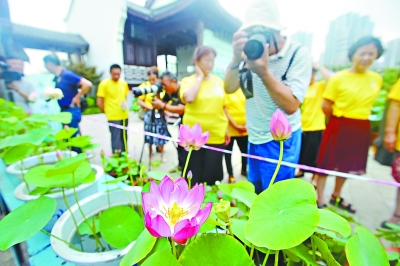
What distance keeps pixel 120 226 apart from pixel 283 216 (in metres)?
0.35

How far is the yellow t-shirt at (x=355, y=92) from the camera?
1.23 meters

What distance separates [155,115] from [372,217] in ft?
6.16

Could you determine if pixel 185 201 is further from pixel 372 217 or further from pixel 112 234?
pixel 372 217

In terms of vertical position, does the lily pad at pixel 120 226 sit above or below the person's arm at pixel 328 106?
below

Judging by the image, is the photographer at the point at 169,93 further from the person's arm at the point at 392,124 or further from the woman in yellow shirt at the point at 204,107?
the person's arm at the point at 392,124

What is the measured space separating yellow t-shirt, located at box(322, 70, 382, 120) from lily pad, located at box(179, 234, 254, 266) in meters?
1.33

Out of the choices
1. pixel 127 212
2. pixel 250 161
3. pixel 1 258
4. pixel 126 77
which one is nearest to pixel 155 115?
pixel 250 161

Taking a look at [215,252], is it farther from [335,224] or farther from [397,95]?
[397,95]

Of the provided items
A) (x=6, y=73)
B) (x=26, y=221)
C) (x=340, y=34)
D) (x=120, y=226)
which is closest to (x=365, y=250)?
(x=120, y=226)

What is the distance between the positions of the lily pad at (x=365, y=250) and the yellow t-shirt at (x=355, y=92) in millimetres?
1198

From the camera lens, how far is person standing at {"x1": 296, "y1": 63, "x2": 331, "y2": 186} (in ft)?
5.62

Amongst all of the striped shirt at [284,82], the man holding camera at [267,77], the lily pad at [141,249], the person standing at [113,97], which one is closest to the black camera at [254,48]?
the man holding camera at [267,77]

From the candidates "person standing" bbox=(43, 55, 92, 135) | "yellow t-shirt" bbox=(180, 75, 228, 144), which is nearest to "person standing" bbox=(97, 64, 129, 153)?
"person standing" bbox=(43, 55, 92, 135)

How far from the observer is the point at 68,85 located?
1.63 m
